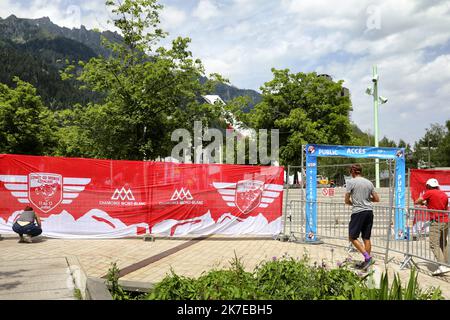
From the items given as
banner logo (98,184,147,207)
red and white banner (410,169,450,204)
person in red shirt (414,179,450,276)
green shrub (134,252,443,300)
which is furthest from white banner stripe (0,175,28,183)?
red and white banner (410,169,450,204)

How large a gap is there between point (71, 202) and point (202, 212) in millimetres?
3453

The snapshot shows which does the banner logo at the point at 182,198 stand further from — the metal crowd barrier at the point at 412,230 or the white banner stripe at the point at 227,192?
the metal crowd barrier at the point at 412,230

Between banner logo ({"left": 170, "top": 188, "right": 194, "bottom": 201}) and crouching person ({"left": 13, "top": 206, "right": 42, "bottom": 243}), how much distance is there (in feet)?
11.2

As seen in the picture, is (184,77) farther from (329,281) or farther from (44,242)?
(329,281)

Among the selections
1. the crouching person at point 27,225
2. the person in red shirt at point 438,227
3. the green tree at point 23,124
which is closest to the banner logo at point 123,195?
the crouching person at point 27,225

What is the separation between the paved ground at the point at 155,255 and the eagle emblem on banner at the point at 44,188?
1000 millimetres

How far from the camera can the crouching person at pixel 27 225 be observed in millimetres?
9950

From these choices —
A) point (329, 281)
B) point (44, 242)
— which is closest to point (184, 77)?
point (44, 242)

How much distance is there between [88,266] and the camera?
7.57m

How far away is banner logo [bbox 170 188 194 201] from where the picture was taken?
36.9ft

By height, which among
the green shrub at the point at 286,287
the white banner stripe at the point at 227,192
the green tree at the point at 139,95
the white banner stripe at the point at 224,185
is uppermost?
the green tree at the point at 139,95

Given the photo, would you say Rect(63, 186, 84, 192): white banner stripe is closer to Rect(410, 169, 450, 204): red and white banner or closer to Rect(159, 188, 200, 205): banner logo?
Rect(159, 188, 200, 205): banner logo

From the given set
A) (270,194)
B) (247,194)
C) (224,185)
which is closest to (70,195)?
(224,185)

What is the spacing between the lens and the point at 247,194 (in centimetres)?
1149
